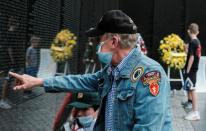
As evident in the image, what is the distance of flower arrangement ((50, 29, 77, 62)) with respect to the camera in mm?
8531

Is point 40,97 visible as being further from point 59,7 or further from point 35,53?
point 59,7

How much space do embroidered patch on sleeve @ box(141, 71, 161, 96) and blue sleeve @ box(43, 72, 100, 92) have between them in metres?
0.63

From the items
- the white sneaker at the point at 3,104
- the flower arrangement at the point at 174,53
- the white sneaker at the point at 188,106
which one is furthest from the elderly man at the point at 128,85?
the flower arrangement at the point at 174,53

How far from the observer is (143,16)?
16.2m

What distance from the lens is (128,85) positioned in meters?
2.92

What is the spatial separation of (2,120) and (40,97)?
1519 millimetres

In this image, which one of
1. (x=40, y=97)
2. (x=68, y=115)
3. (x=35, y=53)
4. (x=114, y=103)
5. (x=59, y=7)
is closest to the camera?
(x=114, y=103)

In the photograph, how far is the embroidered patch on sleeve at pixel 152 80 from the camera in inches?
114

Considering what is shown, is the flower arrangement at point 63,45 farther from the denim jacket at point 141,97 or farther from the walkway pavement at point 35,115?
the denim jacket at point 141,97

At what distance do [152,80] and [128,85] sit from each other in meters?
0.13

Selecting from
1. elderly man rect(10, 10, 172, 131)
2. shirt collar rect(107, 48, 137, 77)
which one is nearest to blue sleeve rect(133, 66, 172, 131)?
elderly man rect(10, 10, 172, 131)

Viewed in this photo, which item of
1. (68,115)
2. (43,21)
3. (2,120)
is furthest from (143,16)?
(68,115)

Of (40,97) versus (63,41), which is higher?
(63,41)

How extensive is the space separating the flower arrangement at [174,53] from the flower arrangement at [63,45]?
12.3ft
